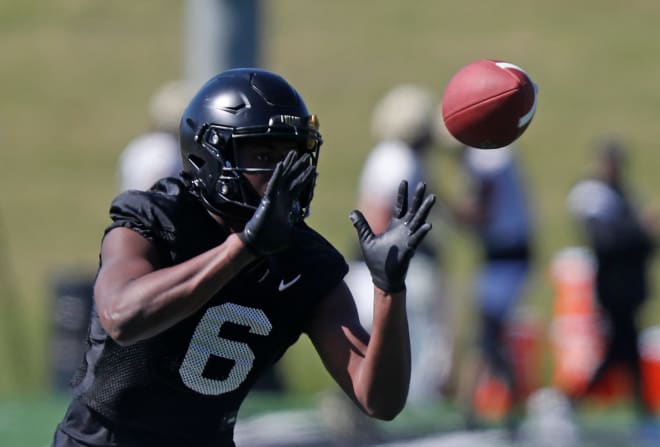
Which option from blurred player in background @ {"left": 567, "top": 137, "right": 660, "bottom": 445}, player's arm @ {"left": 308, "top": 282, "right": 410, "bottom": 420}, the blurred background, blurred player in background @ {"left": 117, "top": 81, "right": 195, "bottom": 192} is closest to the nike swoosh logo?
player's arm @ {"left": 308, "top": 282, "right": 410, "bottom": 420}

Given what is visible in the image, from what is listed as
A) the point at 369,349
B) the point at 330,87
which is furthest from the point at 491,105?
the point at 330,87

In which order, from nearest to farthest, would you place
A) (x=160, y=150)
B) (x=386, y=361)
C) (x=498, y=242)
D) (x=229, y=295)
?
(x=386, y=361), (x=229, y=295), (x=160, y=150), (x=498, y=242)

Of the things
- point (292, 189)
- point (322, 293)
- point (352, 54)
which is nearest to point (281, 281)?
point (322, 293)

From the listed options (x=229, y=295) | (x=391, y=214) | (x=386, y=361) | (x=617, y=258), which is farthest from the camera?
(x=617, y=258)

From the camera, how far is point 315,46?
22.6m

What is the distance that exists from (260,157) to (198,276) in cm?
45

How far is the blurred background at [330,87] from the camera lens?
17047 millimetres

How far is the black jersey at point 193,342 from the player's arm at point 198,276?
0.25 m

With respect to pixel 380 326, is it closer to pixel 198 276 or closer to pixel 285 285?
pixel 285 285

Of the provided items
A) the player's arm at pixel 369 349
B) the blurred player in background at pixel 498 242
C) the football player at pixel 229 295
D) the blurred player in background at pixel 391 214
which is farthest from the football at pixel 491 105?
the blurred player in background at pixel 498 242

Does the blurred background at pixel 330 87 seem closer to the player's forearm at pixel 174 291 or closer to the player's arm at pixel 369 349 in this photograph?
the player's arm at pixel 369 349

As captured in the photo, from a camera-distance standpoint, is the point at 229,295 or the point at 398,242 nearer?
the point at 398,242

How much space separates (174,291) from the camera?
9.35ft

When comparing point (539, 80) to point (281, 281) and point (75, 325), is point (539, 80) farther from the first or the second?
point (281, 281)
